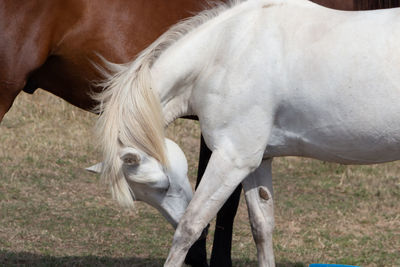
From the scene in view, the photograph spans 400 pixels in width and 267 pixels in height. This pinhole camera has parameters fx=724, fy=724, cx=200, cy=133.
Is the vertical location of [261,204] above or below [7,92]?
below

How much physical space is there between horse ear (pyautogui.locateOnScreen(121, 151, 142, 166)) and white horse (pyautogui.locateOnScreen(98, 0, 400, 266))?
44 millimetres

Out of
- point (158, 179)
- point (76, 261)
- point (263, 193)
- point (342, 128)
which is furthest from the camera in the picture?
point (76, 261)

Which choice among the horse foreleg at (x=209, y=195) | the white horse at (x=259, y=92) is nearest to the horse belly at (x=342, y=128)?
the white horse at (x=259, y=92)

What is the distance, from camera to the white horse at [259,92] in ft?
9.10

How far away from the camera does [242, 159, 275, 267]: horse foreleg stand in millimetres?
3248

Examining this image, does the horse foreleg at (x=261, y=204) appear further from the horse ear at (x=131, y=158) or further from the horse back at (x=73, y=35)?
the horse back at (x=73, y=35)

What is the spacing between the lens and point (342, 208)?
5.48 m

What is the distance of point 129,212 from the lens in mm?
5230

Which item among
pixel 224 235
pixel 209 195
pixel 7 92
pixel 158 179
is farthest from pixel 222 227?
pixel 7 92

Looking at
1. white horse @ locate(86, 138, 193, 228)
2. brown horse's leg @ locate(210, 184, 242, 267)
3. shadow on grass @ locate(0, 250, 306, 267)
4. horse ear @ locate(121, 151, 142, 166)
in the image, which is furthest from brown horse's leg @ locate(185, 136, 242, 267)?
horse ear @ locate(121, 151, 142, 166)

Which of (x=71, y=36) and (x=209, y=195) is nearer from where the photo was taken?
(x=209, y=195)

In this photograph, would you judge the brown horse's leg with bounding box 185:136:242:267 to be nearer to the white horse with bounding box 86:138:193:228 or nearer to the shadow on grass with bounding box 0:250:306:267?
the shadow on grass with bounding box 0:250:306:267

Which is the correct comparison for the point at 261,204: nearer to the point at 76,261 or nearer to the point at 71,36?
the point at 71,36

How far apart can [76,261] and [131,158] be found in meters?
1.47
